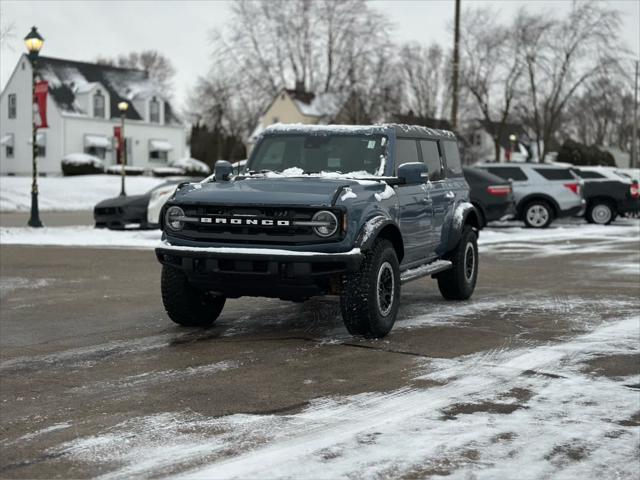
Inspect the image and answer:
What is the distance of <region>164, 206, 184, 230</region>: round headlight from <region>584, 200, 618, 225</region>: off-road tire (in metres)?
21.3

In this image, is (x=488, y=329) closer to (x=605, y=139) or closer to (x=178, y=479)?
(x=178, y=479)

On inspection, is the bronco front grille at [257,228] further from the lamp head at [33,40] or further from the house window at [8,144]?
the house window at [8,144]

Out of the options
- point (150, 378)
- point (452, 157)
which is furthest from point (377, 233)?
point (452, 157)

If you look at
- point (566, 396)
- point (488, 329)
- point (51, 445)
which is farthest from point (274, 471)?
point (488, 329)

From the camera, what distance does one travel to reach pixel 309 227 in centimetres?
702

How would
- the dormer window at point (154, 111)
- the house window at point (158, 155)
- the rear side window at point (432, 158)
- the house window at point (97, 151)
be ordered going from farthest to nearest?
the house window at point (158, 155), the dormer window at point (154, 111), the house window at point (97, 151), the rear side window at point (432, 158)

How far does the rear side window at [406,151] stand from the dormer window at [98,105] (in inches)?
2139

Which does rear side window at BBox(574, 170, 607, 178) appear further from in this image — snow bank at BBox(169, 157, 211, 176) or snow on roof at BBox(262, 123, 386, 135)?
snow bank at BBox(169, 157, 211, 176)

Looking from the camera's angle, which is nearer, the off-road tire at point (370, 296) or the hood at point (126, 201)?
the off-road tire at point (370, 296)

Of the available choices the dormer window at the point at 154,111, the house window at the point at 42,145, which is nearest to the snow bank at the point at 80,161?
the house window at the point at 42,145

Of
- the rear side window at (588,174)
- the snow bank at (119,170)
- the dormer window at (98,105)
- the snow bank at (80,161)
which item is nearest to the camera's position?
the rear side window at (588,174)

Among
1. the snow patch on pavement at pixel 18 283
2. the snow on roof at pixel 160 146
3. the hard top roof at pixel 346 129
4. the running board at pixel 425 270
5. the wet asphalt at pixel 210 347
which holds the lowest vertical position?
the snow patch on pavement at pixel 18 283

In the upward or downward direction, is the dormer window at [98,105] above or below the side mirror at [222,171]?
above

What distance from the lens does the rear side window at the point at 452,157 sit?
1003 cm
